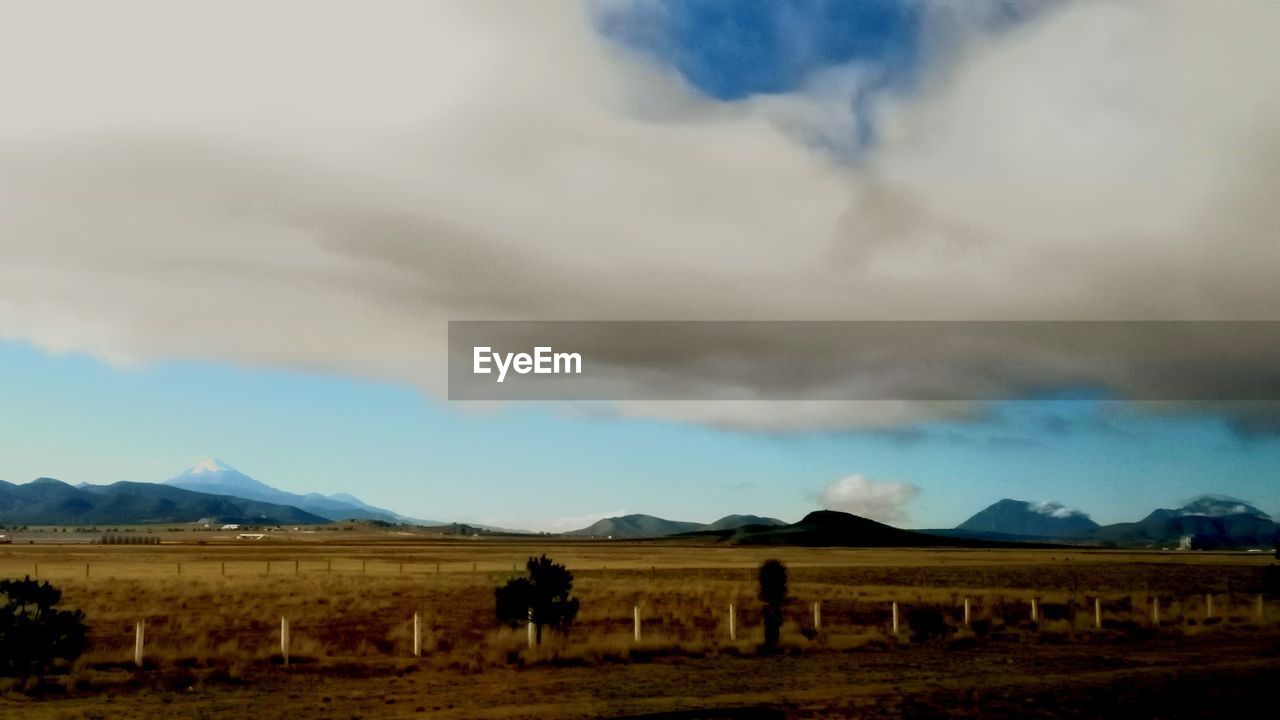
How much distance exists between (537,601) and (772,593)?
7.15 m

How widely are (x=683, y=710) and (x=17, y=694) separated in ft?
44.6

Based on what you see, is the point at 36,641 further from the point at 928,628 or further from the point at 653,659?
the point at 928,628

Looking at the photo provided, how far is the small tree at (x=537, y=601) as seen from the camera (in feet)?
94.0

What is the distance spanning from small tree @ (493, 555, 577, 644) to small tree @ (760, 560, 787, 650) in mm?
5739

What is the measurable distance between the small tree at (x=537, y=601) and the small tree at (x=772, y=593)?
18.8ft

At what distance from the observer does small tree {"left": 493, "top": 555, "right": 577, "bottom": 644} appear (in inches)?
1128

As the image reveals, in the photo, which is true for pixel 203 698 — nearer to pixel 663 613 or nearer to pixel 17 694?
pixel 17 694

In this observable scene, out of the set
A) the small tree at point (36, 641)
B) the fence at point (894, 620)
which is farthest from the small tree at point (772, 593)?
the small tree at point (36, 641)

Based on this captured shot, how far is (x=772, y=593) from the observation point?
30453 millimetres

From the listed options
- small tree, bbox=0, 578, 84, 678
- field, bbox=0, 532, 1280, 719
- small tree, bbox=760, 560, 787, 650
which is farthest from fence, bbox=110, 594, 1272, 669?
small tree, bbox=0, 578, 84, 678

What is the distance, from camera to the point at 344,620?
120ft

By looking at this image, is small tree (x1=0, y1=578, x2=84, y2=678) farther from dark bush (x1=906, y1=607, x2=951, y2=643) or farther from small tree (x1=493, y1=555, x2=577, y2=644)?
dark bush (x1=906, y1=607, x2=951, y2=643)

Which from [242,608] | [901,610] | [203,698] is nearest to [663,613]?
[901,610]

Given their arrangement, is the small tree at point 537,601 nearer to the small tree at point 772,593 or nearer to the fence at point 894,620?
the fence at point 894,620
